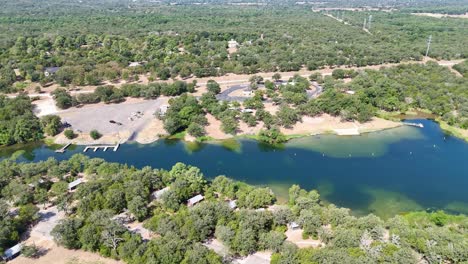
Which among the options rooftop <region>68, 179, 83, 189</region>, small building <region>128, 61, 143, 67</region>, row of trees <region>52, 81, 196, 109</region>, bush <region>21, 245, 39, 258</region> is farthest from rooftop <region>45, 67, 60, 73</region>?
bush <region>21, 245, 39, 258</region>

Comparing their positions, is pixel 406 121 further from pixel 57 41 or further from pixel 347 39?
pixel 57 41

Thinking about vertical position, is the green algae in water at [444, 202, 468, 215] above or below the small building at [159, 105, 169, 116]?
below

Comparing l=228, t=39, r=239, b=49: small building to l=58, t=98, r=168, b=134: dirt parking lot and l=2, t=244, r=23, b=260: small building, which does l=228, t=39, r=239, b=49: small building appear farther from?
l=2, t=244, r=23, b=260: small building

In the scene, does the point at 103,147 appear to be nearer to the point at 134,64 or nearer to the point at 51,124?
the point at 51,124

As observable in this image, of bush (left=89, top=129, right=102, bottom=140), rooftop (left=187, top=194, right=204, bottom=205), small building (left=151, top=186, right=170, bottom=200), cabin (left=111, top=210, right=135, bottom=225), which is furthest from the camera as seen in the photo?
bush (left=89, top=129, right=102, bottom=140)

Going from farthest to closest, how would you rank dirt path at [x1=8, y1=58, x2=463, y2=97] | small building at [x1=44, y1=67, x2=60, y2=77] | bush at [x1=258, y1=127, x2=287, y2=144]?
small building at [x1=44, y1=67, x2=60, y2=77] → dirt path at [x1=8, y1=58, x2=463, y2=97] → bush at [x1=258, y1=127, x2=287, y2=144]

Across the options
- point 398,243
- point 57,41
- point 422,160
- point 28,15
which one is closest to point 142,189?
point 398,243
